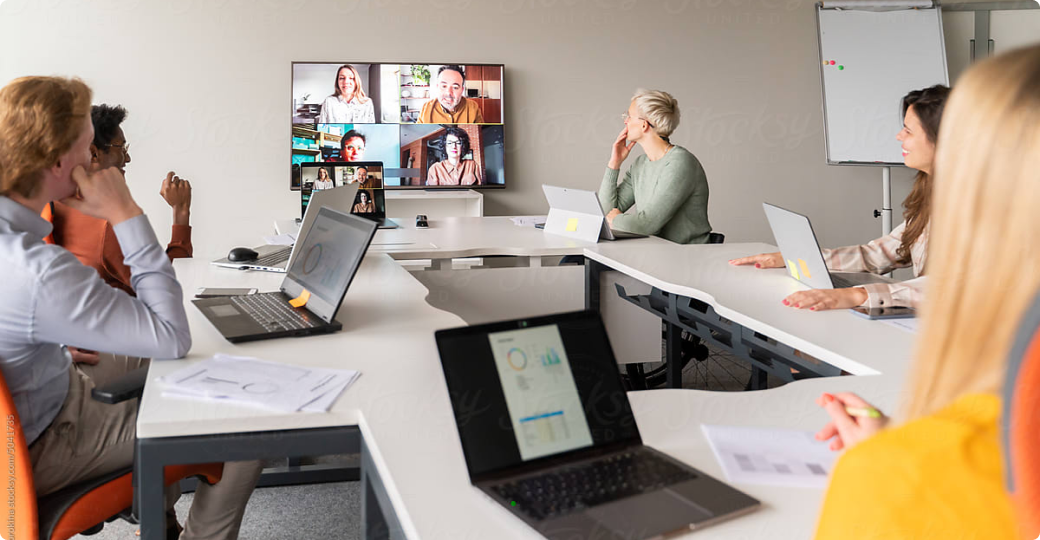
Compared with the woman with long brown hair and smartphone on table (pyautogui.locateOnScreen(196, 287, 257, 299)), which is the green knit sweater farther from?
smartphone on table (pyautogui.locateOnScreen(196, 287, 257, 299))

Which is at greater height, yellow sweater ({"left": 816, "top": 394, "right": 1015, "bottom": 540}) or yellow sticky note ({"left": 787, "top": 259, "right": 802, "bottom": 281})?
yellow sticky note ({"left": 787, "top": 259, "right": 802, "bottom": 281})

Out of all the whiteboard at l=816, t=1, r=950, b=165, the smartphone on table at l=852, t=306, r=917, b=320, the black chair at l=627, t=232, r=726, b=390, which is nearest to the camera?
the smartphone on table at l=852, t=306, r=917, b=320

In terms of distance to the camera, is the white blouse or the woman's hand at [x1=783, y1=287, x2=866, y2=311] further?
the white blouse

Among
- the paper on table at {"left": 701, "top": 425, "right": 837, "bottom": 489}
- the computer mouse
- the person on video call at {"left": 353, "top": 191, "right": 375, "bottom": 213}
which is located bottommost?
the paper on table at {"left": 701, "top": 425, "right": 837, "bottom": 489}

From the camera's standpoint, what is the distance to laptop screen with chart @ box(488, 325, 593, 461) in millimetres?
1059

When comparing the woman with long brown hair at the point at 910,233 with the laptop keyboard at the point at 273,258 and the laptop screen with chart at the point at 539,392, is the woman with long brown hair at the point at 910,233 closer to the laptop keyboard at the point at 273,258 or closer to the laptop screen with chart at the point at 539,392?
the laptop screen with chart at the point at 539,392

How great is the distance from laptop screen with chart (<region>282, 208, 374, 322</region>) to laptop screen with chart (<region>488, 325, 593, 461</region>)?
78 cm

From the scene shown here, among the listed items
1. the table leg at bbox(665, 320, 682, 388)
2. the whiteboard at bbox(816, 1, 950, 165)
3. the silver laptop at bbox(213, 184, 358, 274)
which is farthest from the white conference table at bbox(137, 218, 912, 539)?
the whiteboard at bbox(816, 1, 950, 165)

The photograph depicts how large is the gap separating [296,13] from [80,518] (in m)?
4.17

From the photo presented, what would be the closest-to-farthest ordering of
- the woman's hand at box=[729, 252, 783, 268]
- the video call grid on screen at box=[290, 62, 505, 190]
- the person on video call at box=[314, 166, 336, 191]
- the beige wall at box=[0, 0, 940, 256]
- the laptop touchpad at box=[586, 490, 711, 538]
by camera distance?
the laptop touchpad at box=[586, 490, 711, 538]
the woman's hand at box=[729, 252, 783, 268]
the person on video call at box=[314, 166, 336, 191]
the beige wall at box=[0, 0, 940, 256]
the video call grid on screen at box=[290, 62, 505, 190]

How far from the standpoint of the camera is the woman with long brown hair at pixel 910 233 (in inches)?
87.2

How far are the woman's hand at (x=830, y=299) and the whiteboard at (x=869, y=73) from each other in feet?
12.4

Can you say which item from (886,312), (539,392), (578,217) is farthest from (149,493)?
(578,217)

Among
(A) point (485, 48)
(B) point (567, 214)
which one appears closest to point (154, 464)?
(B) point (567, 214)
